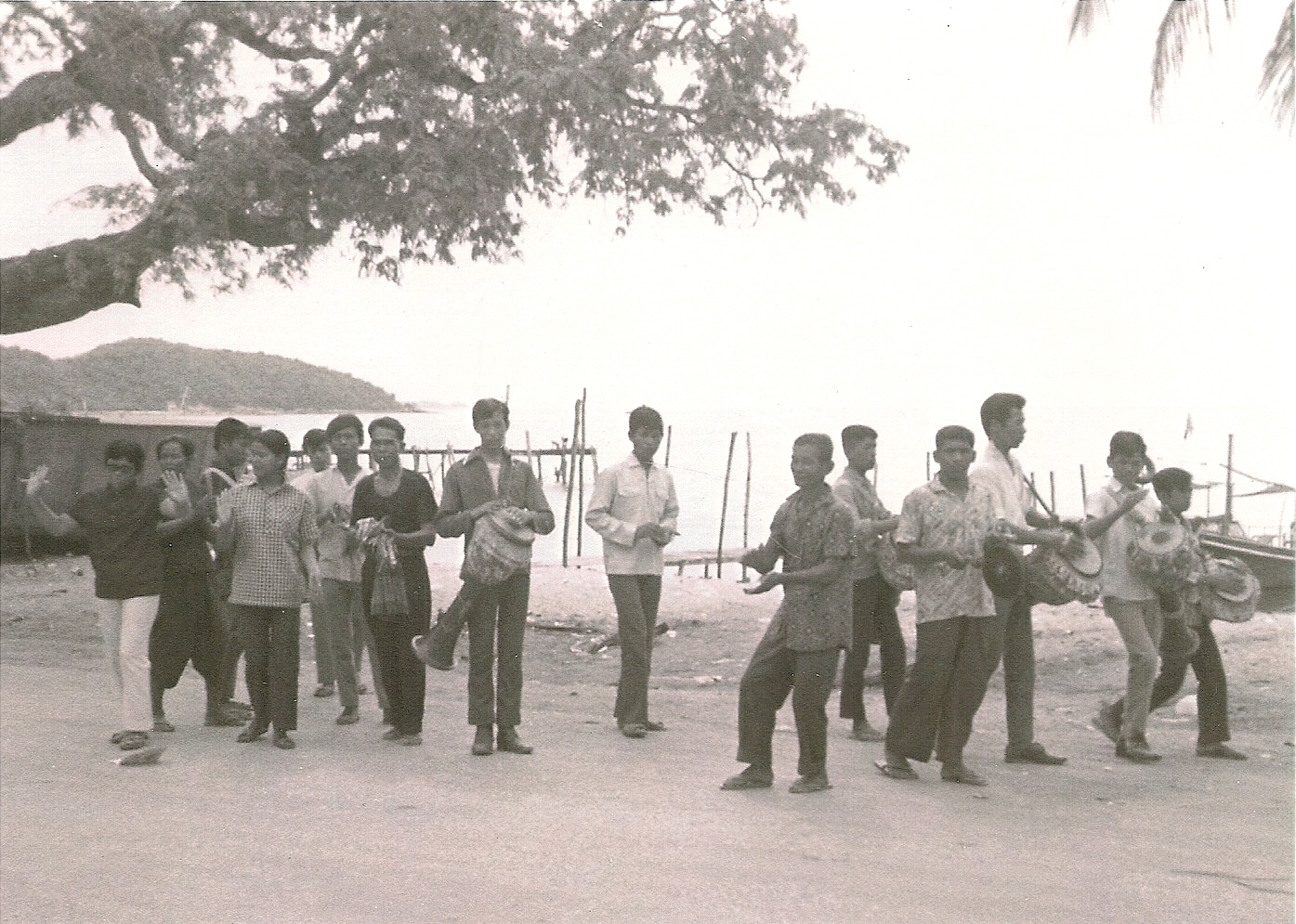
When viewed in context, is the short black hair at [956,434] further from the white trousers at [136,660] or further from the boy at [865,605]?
the white trousers at [136,660]

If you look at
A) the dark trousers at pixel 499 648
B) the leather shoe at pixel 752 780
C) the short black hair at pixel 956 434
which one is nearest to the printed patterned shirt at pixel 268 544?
the dark trousers at pixel 499 648

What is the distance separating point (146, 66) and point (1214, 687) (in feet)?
33.4

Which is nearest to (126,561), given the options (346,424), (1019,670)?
(346,424)

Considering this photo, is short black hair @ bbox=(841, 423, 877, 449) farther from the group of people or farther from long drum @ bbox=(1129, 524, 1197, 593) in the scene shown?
long drum @ bbox=(1129, 524, 1197, 593)

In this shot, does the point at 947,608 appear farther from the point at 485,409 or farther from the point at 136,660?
the point at 136,660

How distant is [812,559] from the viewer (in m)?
6.14

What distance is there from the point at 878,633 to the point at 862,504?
0.70m

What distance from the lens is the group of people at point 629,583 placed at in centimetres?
626

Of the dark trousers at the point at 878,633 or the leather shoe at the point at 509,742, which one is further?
the dark trousers at the point at 878,633

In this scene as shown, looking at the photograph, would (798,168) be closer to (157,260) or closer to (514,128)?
(514,128)

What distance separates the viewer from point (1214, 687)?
7.21 meters

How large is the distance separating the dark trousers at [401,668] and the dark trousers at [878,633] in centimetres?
229

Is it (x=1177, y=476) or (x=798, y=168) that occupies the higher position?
(x=798, y=168)

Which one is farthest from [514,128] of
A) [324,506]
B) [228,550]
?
[228,550]
